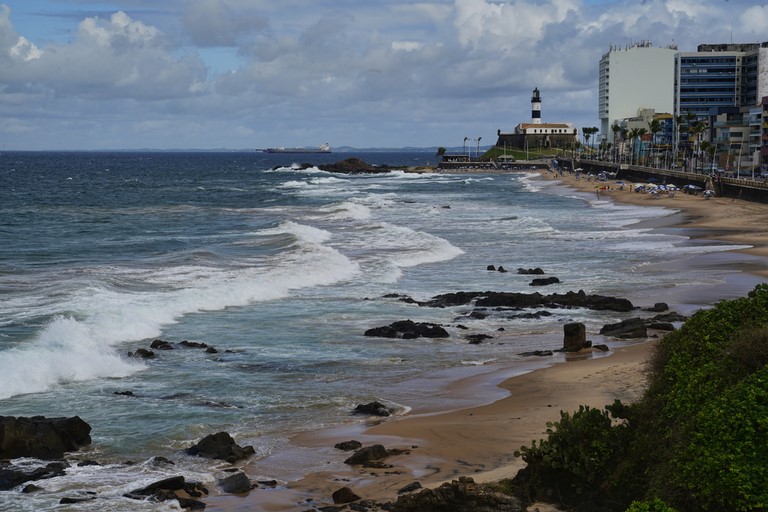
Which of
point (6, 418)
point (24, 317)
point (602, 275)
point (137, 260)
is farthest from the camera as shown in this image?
point (137, 260)

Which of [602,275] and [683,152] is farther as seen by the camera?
[683,152]

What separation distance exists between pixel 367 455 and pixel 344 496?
2.01m

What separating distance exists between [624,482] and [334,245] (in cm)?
4024

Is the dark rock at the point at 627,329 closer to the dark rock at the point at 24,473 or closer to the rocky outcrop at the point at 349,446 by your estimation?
the rocky outcrop at the point at 349,446

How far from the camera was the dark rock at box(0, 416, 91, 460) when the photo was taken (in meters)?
16.7

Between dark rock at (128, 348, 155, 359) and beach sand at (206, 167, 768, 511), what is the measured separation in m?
7.88

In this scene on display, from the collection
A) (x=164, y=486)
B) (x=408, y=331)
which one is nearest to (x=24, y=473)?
(x=164, y=486)

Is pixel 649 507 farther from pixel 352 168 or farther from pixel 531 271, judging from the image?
pixel 352 168

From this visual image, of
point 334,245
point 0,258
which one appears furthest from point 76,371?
point 334,245

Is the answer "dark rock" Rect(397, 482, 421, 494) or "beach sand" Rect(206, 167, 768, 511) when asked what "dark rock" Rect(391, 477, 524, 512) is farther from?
"beach sand" Rect(206, 167, 768, 511)

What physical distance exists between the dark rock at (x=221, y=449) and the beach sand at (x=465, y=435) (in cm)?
42

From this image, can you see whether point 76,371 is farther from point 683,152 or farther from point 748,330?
point 683,152

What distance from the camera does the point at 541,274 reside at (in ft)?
131

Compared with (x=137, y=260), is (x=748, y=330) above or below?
above
